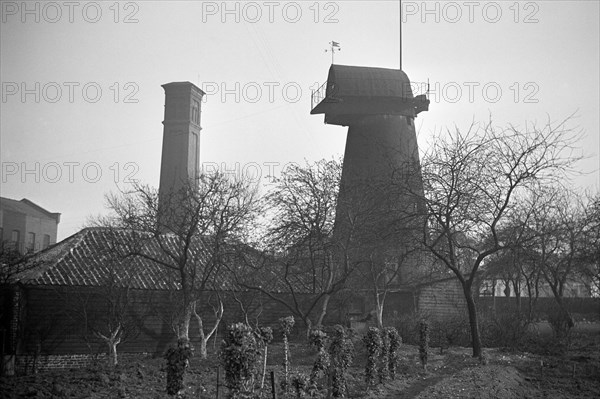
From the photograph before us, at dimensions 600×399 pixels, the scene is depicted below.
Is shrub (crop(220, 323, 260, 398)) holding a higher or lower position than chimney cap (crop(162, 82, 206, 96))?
lower

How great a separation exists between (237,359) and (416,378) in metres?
6.87

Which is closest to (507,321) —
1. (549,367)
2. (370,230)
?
(549,367)

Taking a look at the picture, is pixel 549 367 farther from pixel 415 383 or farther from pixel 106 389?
pixel 106 389

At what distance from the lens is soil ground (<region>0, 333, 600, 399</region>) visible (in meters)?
12.3

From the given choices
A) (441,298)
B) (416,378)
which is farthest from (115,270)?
(441,298)

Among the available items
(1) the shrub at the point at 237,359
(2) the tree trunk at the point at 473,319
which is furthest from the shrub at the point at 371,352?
(2) the tree trunk at the point at 473,319

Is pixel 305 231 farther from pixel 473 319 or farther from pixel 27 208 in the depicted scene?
pixel 27 208

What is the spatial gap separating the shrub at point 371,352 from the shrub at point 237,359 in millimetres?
3955

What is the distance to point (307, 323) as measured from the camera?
730 inches

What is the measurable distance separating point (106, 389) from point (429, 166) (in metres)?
12.2

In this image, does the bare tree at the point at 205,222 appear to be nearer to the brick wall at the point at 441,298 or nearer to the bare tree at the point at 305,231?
the bare tree at the point at 305,231

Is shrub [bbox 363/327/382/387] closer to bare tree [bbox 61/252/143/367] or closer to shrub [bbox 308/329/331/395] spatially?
shrub [bbox 308/329/331/395]

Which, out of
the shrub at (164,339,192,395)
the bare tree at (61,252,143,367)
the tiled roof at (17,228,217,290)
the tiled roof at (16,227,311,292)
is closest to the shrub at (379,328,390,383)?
the shrub at (164,339,192,395)

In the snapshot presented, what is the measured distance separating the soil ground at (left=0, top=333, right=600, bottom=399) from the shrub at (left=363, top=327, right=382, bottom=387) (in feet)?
0.94
